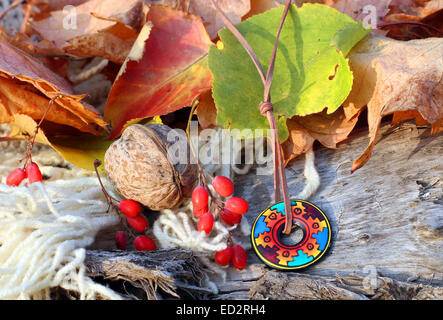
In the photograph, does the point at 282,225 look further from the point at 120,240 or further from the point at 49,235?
the point at 49,235

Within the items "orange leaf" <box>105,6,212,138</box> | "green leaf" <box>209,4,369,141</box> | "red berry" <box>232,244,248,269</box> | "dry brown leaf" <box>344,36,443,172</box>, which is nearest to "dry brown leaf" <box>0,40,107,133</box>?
"orange leaf" <box>105,6,212,138</box>

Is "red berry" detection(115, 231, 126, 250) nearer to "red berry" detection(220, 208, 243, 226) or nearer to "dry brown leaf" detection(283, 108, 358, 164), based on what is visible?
"red berry" detection(220, 208, 243, 226)

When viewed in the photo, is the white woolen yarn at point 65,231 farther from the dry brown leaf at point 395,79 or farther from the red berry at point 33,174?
the dry brown leaf at point 395,79

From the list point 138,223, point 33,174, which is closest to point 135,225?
point 138,223

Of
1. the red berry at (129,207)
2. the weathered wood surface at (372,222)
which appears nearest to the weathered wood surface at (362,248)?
the weathered wood surface at (372,222)
